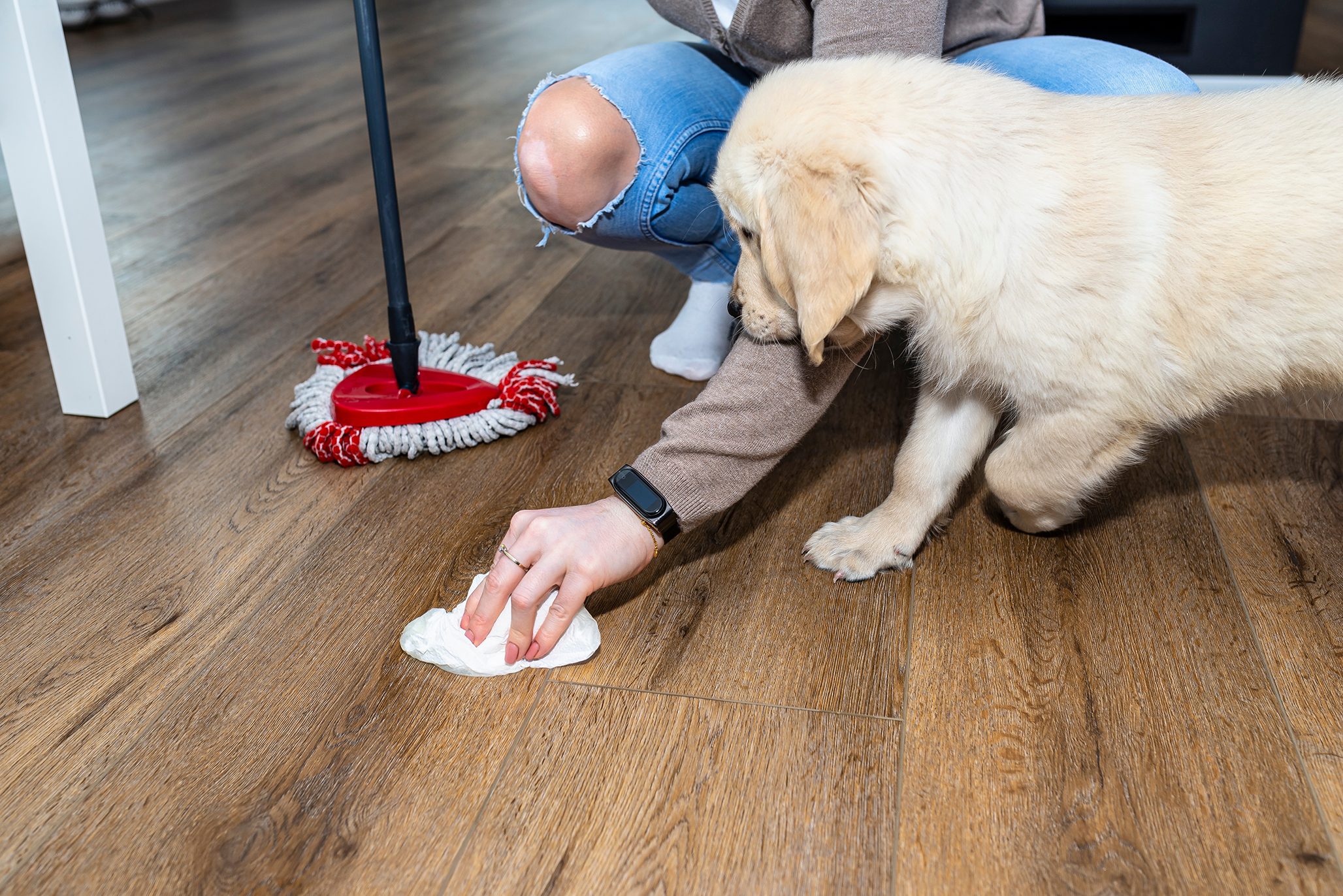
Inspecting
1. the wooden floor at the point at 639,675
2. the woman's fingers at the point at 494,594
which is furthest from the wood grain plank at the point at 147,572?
the woman's fingers at the point at 494,594

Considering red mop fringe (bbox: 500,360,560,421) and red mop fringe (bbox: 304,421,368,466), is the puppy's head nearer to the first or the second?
red mop fringe (bbox: 500,360,560,421)

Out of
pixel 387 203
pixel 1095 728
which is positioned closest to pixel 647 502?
pixel 1095 728

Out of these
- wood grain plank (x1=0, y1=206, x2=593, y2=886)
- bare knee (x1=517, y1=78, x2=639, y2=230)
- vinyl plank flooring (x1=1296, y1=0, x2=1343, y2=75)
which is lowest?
wood grain plank (x1=0, y1=206, x2=593, y2=886)

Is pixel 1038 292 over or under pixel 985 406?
over

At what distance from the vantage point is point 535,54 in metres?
4.74

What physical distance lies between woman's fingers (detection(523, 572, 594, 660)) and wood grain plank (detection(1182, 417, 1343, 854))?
749 mm

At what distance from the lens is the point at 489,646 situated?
1.15 m

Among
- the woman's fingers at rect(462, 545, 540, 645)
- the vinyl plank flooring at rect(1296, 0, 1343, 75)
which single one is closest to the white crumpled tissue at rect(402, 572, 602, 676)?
the woman's fingers at rect(462, 545, 540, 645)

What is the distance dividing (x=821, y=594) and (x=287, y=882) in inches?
27.0

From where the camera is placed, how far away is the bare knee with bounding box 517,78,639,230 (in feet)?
4.93

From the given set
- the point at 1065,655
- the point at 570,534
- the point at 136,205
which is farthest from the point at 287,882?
the point at 136,205

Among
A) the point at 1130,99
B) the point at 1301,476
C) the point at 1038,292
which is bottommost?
the point at 1301,476

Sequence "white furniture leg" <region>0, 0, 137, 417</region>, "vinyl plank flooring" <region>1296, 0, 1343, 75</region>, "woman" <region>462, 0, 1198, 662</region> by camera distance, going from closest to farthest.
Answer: "woman" <region>462, 0, 1198, 662</region> < "white furniture leg" <region>0, 0, 137, 417</region> < "vinyl plank flooring" <region>1296, 0, 1343, 75</region>

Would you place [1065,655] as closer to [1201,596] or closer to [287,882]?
[1201,596]
